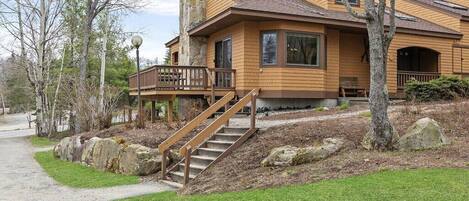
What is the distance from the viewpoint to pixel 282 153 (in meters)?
8.70

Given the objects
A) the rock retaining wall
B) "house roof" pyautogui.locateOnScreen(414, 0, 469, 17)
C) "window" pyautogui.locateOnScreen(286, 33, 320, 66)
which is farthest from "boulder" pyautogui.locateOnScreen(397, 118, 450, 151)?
"house roof" pyautogui.locateOnScreen(414, 0, 469, 17)

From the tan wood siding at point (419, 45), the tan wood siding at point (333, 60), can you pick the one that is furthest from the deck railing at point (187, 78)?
the tan wood siding at point (419, 45)

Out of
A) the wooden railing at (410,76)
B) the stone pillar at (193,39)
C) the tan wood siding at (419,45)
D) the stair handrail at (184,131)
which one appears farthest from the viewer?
the stone pillar at (193,39)

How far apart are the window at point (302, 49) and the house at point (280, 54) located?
1.4 inches

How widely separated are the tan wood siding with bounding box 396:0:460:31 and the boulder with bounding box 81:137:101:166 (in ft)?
56.9

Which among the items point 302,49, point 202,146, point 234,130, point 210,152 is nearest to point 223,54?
point 302,49

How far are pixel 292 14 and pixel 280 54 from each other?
4.77ft

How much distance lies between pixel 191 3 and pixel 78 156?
9161 millimetres

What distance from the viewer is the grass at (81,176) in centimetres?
1008

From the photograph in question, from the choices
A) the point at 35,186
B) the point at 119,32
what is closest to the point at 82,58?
the point at 119,32

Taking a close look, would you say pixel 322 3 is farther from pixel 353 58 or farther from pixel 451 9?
pixel 451 9

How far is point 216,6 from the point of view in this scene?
64.3ft

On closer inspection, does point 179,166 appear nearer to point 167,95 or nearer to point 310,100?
point 167,95

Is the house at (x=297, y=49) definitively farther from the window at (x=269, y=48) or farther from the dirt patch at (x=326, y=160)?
the dirt patch at (x=326, y=160)
